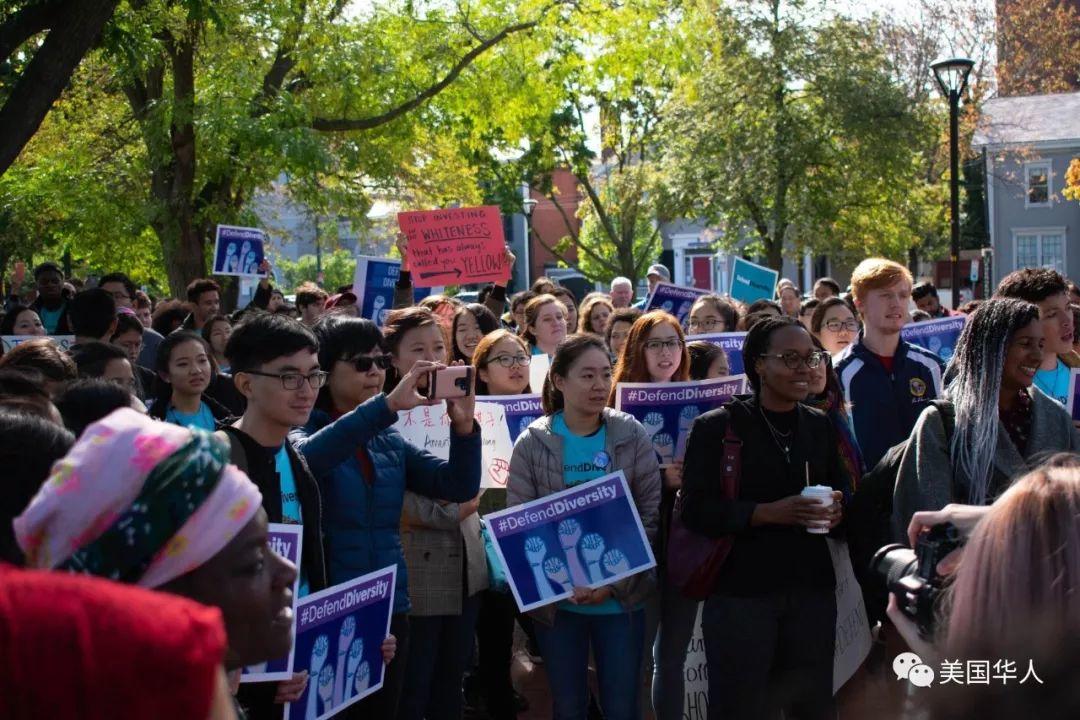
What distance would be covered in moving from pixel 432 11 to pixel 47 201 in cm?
580

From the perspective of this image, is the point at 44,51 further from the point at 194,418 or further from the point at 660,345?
the point at 660,345

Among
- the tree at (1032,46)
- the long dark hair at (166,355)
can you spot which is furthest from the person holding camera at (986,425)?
the tree at (1032,46)

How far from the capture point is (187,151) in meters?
15.9

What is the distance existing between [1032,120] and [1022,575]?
58.2m

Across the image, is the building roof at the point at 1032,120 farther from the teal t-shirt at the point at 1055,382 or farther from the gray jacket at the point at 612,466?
the gray jacket at the point at 612,466

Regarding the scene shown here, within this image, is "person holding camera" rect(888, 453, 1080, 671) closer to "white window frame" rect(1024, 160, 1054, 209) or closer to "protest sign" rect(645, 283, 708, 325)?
"protest sign" rect(645, 283, 708, 325)

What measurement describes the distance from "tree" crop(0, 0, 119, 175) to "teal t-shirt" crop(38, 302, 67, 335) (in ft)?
18.1

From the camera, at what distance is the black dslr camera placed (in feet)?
8.58

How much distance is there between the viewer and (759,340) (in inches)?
205

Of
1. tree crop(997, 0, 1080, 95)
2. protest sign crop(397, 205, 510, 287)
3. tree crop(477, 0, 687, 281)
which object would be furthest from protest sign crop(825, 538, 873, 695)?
tree crop(997, 0, 1080, 95)

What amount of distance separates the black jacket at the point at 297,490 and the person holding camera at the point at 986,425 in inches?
76.7

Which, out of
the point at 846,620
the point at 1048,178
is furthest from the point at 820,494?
the point at 1048,178

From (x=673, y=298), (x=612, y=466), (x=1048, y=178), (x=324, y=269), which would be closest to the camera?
(x=612, y=466)

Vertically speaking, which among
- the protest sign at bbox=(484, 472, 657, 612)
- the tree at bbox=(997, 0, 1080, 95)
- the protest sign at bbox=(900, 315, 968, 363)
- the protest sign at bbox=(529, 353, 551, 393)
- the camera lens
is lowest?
the protest sign at bbox=(484, 472, 657, 612)
